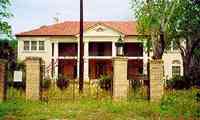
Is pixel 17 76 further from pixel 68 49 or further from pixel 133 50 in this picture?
pixel 68 49

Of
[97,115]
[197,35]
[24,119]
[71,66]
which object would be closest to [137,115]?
[97,115]

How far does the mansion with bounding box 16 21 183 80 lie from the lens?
5394cm

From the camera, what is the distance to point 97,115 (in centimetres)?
1513

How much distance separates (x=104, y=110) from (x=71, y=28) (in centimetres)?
4081

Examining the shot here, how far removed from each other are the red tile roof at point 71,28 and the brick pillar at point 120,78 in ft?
113

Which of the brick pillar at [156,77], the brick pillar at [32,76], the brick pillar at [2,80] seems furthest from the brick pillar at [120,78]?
the brick pillar at [2,80]

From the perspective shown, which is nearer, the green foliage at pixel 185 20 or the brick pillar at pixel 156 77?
the brick pillar at pixel 156 77

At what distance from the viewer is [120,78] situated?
19734 mm

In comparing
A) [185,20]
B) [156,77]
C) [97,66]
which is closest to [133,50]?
[97,66]

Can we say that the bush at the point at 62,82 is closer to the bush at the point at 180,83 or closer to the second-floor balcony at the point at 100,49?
the bush at the point at 180,83

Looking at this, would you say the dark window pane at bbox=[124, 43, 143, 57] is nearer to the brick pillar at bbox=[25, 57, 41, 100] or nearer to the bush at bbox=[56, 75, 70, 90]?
the bush at bbox=[56, 75, 70, 90]

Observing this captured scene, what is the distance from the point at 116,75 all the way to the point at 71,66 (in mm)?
34743

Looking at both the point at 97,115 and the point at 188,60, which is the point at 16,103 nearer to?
the point at 97,115

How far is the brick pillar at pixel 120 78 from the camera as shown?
19.7 meters
